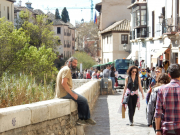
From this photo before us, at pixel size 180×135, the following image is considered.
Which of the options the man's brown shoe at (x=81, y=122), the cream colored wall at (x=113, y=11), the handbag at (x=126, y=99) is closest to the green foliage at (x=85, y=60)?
the cream colored wall at (x=113, y=11)

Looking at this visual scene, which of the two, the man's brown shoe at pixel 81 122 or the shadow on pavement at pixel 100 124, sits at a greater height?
the man's brown shoe at pixel 81 122

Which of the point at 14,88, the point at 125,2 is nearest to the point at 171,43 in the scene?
the point at 14,88

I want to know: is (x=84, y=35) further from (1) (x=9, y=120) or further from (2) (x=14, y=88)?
(1) (x=9, y=120)

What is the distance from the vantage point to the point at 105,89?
1980cm

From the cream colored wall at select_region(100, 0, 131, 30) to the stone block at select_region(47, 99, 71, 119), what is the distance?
49.7 metres

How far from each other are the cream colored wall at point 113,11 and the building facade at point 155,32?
14.4 metres

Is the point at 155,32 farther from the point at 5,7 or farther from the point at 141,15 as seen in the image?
the point at 5,7

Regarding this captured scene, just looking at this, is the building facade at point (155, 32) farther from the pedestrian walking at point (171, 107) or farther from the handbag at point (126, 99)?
the pedestrian walking at point (171, 107)

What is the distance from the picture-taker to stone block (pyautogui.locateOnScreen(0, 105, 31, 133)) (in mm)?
4797

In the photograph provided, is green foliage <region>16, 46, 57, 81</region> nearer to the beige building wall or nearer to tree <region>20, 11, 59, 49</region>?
the beige building wall

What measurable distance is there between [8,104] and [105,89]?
10.9 metres

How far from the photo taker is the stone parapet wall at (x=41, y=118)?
16.3 feet

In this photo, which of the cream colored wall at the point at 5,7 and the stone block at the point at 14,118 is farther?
the cream colored wall at the point at 5,7

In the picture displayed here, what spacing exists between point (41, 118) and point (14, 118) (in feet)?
2.65
